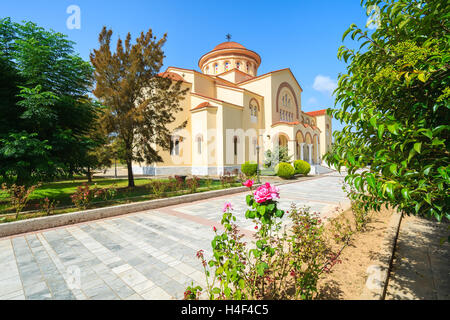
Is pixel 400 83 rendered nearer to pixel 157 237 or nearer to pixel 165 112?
pixel 157 237

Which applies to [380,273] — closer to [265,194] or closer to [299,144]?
[265,194]

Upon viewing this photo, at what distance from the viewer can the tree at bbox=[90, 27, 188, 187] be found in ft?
35.7

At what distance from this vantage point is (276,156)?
2234cm

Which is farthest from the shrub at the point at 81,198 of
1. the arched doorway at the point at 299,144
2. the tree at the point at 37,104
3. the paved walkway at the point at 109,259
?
the arched doorway at the point at 299,144

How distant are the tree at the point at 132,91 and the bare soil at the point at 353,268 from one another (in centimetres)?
1079

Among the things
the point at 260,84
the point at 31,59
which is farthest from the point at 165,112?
the point at 260,84

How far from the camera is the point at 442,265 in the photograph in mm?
3406

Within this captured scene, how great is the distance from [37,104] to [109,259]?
6.97 metres

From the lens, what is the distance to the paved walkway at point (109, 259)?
9.78ft

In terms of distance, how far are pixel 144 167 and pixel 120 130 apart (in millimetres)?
11651

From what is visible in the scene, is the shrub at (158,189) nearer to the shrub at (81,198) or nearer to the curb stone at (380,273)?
the shrub at (81,198)

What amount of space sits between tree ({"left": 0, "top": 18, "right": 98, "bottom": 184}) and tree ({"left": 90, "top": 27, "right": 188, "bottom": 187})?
1.78 m

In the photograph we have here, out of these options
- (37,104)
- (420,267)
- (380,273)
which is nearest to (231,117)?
(37,104)

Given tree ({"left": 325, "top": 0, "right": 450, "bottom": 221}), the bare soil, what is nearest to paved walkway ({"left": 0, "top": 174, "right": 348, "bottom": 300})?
the bare soil
